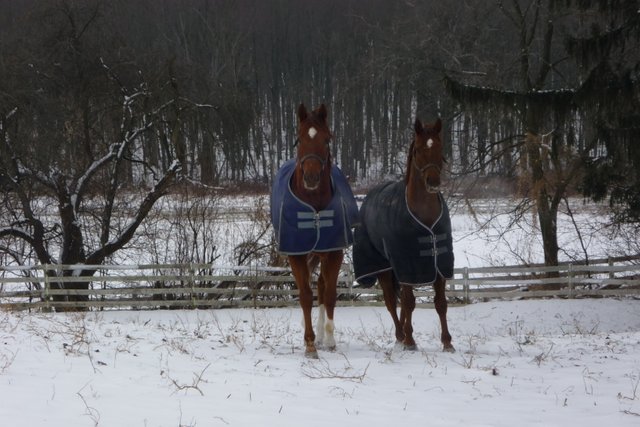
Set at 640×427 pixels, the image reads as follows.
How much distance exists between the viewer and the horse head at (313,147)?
6.57 meters

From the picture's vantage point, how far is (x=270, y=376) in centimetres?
541

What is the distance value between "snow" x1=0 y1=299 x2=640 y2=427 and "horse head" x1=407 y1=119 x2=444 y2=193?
1664 mm

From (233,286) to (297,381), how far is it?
539 inches

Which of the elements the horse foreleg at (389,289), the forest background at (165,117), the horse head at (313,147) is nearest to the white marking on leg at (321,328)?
the horse foreleg at (389,289)

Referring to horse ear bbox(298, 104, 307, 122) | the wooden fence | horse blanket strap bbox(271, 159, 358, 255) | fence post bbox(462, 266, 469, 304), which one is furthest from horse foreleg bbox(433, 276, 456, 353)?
fence post bbox(462, 266, 469, 304)

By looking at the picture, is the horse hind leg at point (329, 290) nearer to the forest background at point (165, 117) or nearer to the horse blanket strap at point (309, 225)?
the horse blanket strap at point (309, 225)

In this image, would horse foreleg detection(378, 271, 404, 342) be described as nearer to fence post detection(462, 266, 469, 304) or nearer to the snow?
the snow

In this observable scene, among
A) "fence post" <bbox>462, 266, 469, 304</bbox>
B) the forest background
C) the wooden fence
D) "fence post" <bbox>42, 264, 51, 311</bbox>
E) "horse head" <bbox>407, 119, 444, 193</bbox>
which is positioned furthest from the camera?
"fence post" <bbox>462, 266, 469, 304</bbox>

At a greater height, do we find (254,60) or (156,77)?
(254,60)

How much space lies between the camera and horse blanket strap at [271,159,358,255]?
7078mm

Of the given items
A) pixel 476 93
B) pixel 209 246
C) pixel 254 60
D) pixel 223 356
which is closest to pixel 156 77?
pixel 209 246

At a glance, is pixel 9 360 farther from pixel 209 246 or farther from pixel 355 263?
pixel 209 246

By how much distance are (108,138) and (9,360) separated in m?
14.8

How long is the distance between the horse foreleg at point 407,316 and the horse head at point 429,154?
1198 mm
